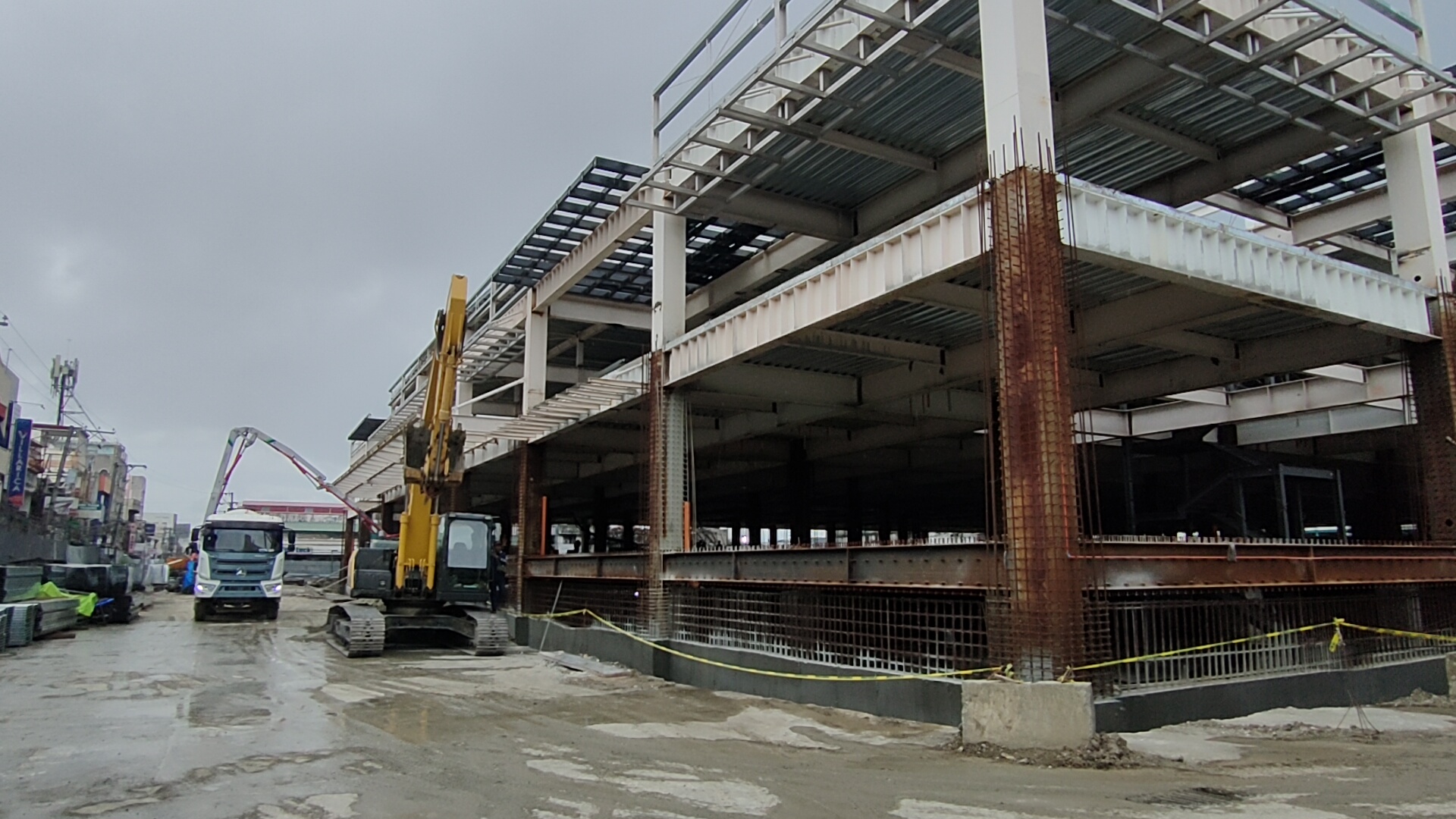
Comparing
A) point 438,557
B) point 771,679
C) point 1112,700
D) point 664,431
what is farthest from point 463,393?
point 1112,700

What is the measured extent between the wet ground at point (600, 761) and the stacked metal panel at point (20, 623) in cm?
836

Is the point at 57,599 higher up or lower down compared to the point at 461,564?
lower down

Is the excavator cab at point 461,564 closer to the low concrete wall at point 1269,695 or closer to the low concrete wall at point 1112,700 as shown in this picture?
the low concrete wall at point 1112,700

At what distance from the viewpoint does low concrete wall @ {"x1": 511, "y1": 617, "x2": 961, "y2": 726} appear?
39.4 ft

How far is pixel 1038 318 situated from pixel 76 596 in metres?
29.3

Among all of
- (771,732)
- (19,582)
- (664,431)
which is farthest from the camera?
(19,582)

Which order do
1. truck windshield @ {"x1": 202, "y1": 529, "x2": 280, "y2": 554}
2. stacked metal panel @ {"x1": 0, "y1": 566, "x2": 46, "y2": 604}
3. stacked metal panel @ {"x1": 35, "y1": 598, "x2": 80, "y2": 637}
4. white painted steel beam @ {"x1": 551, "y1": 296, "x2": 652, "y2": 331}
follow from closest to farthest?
1. stacked metal panel @ {"x1": 0, "y1": 566, "x2": 46, "y2": 604}
2. stacked metal panel @ {"x1": 35, "y1": 598, "x2": 80, "y2": 637}
3. white painted steel beam @ {"x1": 551, "y1": 296, "x2": 652, "y2": 331}
4. truck windshield @ {"x1": 202, "y1": 529, "x2": 280, "y2": 554}

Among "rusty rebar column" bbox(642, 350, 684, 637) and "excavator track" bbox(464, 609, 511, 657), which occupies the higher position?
"rusty rebar column" bbox(642, 350, 684, 637)

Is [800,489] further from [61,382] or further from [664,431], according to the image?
[61,382]

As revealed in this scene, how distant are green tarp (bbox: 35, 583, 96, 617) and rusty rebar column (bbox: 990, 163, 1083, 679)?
26964 mm

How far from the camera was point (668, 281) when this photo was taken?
21.5 metres

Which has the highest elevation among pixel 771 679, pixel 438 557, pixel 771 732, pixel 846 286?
pixel 846 286

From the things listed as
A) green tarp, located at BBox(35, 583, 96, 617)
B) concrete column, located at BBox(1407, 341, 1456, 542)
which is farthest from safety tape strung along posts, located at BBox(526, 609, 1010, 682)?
green tarp, located at BBox(35, 583, 96, 617)

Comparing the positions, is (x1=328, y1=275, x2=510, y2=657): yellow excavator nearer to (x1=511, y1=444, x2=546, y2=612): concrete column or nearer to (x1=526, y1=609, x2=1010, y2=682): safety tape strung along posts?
(x1=526, y1=609, x2=1010, y2=682): safety tape strung along posts
